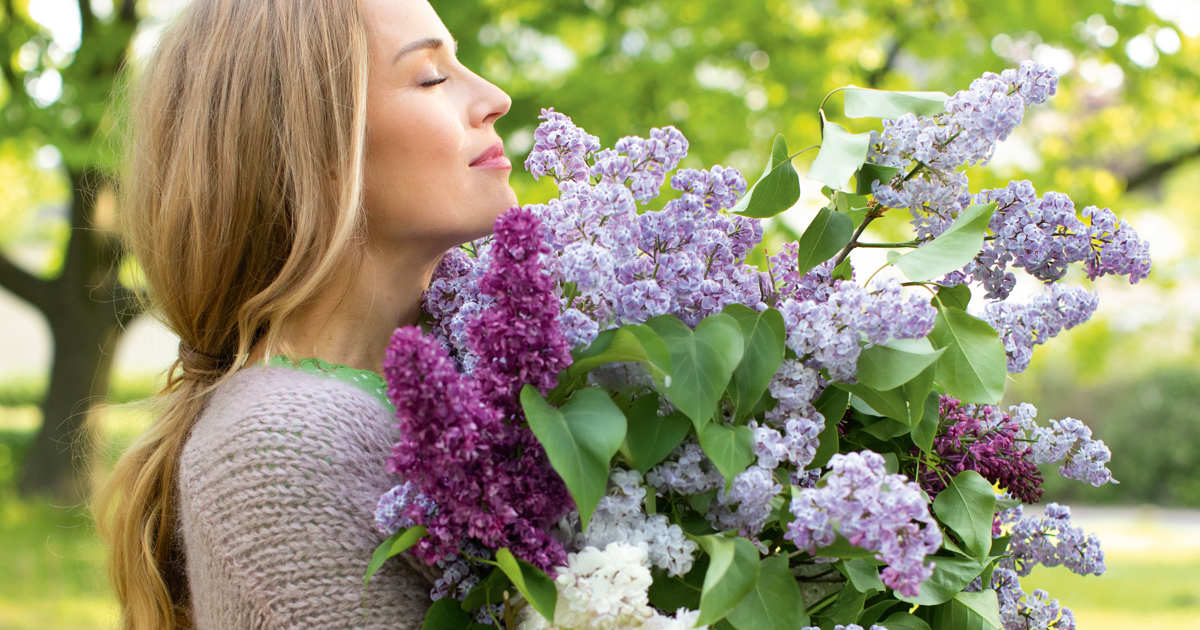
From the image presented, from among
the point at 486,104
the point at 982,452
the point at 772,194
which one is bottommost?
the point at 982,452

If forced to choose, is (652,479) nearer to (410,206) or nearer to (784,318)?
(784,318)

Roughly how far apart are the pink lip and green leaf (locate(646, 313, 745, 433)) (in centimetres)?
59

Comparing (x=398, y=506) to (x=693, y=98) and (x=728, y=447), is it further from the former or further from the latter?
(x=693, y=98)

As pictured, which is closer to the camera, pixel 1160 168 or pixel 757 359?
pixel 757 359

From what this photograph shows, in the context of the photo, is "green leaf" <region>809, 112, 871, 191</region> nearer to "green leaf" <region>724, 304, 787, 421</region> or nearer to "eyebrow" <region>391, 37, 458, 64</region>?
"green leaf" <region>724, 304, 787, 421</region>

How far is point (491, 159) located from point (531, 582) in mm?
749

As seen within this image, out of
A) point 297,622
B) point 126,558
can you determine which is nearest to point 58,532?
point 126,558

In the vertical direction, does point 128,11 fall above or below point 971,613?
below

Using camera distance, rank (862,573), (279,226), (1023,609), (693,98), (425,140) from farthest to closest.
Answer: (693,98) < (279,226) < (425,140) < (1023,609) < (862,573)

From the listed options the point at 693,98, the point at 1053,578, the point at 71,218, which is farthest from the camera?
the point at 71,218

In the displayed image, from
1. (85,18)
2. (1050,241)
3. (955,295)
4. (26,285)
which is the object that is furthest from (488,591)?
(26,285)

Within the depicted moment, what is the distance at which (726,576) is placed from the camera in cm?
104

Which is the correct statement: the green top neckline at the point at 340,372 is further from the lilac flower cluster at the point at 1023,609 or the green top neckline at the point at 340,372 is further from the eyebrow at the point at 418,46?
the lilac flower cluster at the point at 1023,609

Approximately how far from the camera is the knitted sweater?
130cm
